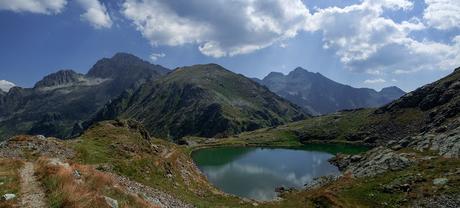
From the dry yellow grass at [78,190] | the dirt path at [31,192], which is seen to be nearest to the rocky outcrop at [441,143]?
the dry yellow grass at [78,190]

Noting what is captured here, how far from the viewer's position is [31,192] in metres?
27.3

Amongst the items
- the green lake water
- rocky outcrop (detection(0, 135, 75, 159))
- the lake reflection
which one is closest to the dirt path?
rocky outcrop (detection(0, 135, 75, 159))

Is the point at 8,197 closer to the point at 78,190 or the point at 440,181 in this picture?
the point at 78,190

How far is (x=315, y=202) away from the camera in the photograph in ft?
188

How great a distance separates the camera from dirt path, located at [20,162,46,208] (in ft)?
79.4

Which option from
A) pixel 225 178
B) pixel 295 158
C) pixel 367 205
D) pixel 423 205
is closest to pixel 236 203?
pixel 367 205

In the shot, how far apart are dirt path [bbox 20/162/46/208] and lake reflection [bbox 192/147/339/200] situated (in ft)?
220

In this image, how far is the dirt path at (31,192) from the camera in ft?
79.4

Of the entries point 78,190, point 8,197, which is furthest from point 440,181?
point 8,197

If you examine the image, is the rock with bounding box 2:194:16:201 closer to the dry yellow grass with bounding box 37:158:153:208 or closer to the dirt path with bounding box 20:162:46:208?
the dirt path with bounding box 20:162:46:208

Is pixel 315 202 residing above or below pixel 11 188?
below

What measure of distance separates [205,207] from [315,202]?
1927 centimetres

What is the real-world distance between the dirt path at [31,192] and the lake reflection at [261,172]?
6707 centimetres

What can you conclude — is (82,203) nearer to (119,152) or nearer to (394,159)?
(119,152)
